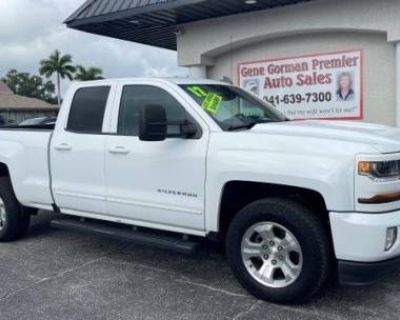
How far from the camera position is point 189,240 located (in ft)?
15.8

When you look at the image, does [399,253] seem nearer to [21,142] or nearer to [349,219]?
[349,219]

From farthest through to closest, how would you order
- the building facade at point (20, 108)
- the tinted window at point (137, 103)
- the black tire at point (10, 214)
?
1. the building facade at point (20, 108)
2. the black tire at point (10, 214)
3. the tinted window at point (137, 103)

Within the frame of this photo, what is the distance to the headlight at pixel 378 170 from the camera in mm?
3639

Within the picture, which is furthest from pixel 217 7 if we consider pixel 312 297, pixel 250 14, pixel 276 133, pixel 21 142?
pixel 312 297

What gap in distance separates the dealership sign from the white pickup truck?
179 inches

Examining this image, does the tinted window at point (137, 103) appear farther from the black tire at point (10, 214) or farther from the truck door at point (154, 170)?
the black tire at point (10, 214)

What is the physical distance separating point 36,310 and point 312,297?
2337 millimetres

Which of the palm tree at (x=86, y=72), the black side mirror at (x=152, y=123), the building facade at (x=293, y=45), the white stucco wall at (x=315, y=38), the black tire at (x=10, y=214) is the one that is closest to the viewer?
the black side mirror at (x=152, y=123)

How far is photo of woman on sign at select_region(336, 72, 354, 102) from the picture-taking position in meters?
9.63

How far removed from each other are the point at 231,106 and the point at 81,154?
1673 mm

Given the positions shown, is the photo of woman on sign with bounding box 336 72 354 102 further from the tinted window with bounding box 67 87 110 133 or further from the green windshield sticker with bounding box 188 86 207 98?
the tinted window with bounding box 67 87 110 133

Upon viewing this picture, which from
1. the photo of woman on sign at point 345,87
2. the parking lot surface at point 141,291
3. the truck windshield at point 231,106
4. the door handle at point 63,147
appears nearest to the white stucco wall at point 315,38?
the photo of woman on sign at point 345,87

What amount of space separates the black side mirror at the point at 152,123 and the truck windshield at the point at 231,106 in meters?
0.52

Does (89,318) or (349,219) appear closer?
(349,219)
